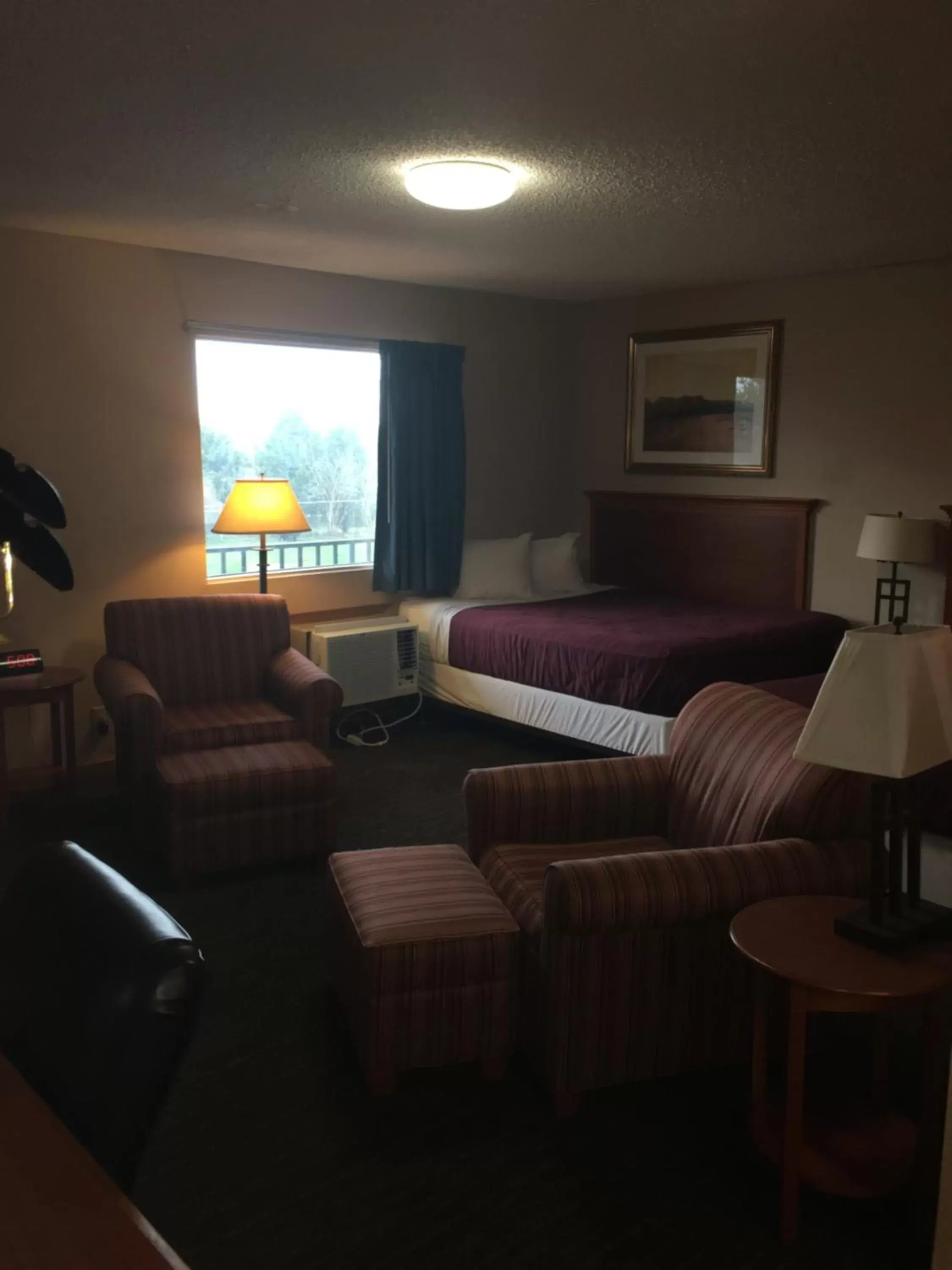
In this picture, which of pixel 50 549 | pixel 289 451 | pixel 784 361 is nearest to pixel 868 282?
pixel 784 361

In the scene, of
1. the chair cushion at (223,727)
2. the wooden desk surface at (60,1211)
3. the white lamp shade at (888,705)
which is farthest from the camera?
the chair cushion at (223,727)

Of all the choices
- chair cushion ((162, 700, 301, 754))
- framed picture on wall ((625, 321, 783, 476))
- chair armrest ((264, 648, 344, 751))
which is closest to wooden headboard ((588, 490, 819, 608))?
framed picture on wall ((625, 321, 783, 476))

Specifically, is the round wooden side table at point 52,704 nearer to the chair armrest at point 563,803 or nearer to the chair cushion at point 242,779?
the chair cushion at point 242,779

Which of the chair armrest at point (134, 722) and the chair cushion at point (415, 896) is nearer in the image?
the chair cushion at point (415, 896)

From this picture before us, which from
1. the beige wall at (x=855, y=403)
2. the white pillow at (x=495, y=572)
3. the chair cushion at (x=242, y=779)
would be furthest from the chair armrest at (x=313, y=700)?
the beige wall at (x=855, y=403)

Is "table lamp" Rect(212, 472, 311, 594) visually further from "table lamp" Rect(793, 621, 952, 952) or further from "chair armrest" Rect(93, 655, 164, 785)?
"table lamp" Rect(793, 621, 952, 952)

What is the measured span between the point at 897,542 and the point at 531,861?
2.92 metres

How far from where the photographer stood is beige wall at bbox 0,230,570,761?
4.38 m

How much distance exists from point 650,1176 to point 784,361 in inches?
175

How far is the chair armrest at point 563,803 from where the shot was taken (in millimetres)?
2811

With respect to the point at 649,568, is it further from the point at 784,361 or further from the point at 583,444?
the point at 784,361

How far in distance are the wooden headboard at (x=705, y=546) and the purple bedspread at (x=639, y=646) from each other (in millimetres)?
246

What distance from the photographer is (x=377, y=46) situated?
2.28m

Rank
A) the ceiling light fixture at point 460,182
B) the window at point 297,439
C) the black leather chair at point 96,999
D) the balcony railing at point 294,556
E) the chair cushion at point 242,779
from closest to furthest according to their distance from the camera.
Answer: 1. the black leather chair at point 96,999
2. the ceiling light fixture at point 460,182
3. the chair cushion at point 242,779
4. the window at point 297,439
5. the balcony railing at point 294,556
